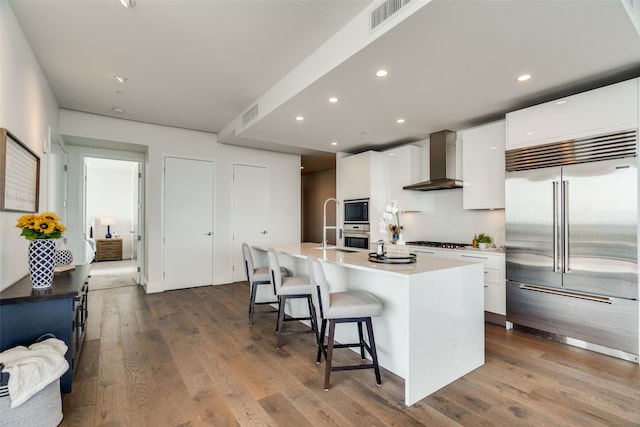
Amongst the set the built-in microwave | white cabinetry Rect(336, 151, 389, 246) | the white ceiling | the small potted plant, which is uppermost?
the white ceiling

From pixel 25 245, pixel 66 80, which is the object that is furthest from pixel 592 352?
pixel 66 80

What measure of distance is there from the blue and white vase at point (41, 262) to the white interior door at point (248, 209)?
3.60m

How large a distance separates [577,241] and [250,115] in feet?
12.9

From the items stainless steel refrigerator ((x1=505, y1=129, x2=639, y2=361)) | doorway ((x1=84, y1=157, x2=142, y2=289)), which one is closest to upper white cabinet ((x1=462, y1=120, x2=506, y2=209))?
stainless steel refrigerator ((x1=505, y1=129, x2=639, y2=361))

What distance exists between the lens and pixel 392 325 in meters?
2.34

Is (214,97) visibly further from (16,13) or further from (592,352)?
(592,352)

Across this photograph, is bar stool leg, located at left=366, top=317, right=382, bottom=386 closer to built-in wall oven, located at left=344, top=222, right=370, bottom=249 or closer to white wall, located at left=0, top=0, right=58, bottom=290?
white wall, located at left=0, top=0, right=58, bottom=290

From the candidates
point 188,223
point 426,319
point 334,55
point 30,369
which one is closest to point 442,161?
point 334,55

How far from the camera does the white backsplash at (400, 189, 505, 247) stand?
4.10 meters

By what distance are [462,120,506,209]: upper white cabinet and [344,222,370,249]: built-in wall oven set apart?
5.58 feet

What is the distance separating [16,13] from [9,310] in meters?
2.17

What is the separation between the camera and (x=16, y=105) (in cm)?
235

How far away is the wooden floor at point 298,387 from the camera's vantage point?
72.8 inches

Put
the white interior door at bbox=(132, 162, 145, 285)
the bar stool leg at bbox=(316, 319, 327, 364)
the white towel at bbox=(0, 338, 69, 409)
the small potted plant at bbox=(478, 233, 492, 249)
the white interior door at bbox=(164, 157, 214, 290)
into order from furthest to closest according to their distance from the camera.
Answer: the white interior door at bbox=(132, 162, 145, 285) → the white interior door at bbox=(164, 157, 214, 290) → the small potted plant at bbox=(478, 233, 492, 249) → the bar stool leg at bbox=(316, 319, 327, 364) → the white towel at bbox=(0, 338, 69, 409)
